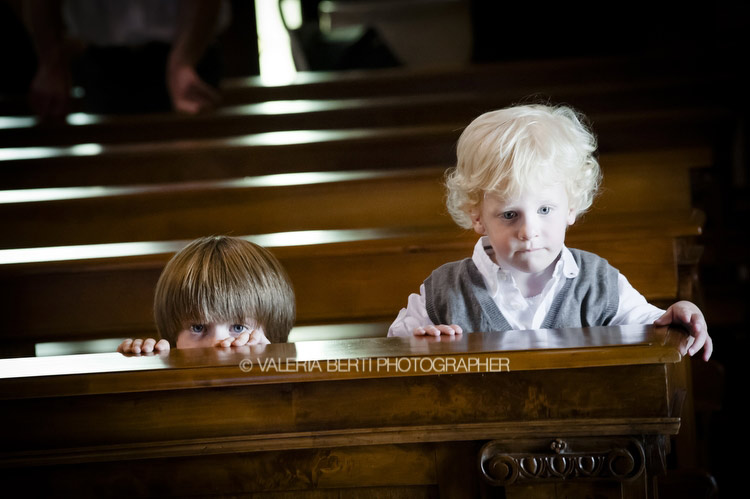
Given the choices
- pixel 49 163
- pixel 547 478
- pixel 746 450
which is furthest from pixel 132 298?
pixel 746 450

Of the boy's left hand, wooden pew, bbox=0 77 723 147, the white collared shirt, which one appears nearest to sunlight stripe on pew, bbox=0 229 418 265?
the white collared shirt

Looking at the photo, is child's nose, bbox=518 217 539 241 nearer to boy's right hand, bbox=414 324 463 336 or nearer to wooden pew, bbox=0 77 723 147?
boy's right hand, bbox=414 324 463 336

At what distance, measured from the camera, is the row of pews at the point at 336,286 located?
0.82m

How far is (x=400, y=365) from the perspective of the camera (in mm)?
818

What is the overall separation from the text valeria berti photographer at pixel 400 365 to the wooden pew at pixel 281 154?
154cm

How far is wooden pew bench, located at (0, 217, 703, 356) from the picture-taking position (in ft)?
5.22

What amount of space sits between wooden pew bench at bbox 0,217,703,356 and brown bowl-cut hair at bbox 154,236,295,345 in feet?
0.87

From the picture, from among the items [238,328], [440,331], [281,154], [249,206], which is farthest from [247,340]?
[281,154]

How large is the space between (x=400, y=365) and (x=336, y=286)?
2.90 feet

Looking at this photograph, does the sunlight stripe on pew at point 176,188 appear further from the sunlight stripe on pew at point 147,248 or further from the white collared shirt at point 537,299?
the white collared shirt at point 537,299

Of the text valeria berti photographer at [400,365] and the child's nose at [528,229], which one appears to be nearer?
the text valeria berti photographer at [400,365]

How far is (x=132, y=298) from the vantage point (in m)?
1.73

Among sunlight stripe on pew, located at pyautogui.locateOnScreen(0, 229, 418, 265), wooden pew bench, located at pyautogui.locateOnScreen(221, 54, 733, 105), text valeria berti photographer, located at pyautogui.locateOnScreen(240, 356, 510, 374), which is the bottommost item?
text valeria berti photographer, located at pyautogui.locateOnScreen(240, 356, 510, 374)

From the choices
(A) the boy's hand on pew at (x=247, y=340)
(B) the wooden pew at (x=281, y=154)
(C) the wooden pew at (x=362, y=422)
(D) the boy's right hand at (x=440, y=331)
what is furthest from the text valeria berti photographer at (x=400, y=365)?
(B) the wooden pew at (x=281, y=154)
